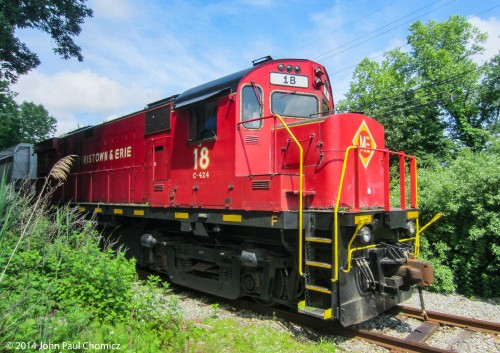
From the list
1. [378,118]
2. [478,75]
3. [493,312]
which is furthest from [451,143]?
[493,312]

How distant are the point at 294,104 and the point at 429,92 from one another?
65.3ft

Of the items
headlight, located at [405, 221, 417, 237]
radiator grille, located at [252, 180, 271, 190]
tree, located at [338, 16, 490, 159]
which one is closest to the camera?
radiator grille, located at [252, 180, 271, 190]

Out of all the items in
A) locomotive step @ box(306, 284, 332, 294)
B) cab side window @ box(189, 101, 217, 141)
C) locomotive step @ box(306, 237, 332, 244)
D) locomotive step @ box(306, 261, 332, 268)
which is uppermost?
cab side window @ box(189, 101, 217, 141)

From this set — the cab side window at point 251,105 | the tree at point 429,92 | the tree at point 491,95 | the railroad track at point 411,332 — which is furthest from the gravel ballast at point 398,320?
the tree at point 491,95

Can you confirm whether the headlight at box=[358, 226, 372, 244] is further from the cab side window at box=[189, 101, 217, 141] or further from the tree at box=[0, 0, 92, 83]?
the tree at box=[0, 0, 92, 83]

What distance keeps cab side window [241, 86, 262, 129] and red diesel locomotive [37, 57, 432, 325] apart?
0.02 meters

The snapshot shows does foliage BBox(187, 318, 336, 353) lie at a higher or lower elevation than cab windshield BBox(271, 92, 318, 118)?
lower

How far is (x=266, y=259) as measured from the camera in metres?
5.82

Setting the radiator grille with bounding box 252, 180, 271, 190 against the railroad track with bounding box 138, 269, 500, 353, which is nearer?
the railroad track with bounding box 138, 269, 500, 353

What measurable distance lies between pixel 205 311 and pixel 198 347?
226 centimetres

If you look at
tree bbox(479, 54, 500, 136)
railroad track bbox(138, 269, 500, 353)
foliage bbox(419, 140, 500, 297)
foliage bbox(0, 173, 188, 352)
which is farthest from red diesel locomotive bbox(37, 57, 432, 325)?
tree bbox(479, 54, 500, 136)

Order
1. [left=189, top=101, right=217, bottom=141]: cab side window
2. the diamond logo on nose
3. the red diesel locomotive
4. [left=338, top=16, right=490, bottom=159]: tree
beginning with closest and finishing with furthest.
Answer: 1. the red diesel locomotive
2. the diamond logo on nose
3. [left=189, top=101, right=217, bottom=141]: cab side window
4. [left=338, top=16, right=490, bottom=159]: tree

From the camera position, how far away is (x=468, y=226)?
8117 mm

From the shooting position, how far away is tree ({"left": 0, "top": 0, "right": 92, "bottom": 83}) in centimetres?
919
